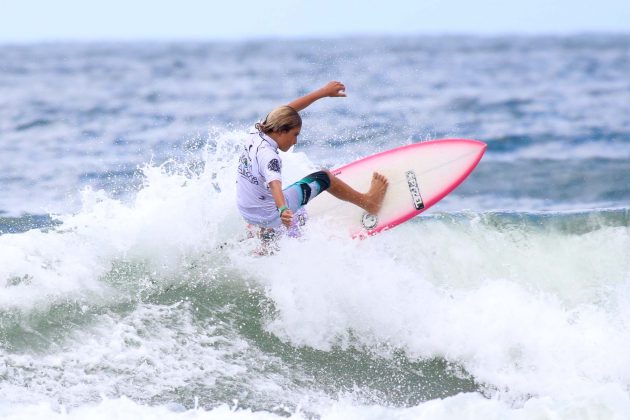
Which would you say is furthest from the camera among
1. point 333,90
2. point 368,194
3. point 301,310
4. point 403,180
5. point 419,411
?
point 403,180

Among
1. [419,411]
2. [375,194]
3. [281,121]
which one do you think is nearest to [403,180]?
[375,194]

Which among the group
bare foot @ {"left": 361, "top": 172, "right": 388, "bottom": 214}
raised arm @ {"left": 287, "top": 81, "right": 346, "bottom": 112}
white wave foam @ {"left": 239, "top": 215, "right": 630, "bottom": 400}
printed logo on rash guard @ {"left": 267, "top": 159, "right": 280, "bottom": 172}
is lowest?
white wave foam @ {"left": 239, "top": 215, "right": 630, "bottom": 400}

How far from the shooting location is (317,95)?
7465 mm

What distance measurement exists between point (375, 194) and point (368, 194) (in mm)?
86

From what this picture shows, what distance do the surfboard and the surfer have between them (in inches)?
12.9

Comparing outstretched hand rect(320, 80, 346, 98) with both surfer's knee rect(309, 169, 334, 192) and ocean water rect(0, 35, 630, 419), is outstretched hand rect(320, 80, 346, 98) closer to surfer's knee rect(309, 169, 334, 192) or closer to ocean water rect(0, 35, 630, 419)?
surfer's knee rect(309, 169, 334, 192)

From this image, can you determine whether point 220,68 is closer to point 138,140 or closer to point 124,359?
point 138,140

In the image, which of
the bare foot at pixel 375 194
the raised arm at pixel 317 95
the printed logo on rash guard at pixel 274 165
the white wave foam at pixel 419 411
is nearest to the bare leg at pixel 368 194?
the bare foot at pixel 375 194

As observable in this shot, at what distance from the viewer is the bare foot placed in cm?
828

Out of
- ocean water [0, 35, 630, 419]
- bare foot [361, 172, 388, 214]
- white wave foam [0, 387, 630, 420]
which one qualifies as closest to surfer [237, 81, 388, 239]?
bare foot [361, 172, 388, 214]

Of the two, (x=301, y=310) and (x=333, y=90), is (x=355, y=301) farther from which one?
(x=333, y=90)

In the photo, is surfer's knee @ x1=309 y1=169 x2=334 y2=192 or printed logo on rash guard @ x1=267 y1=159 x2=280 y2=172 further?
surfer's knee @ x1=309 y1=169 x2=334 y2=192

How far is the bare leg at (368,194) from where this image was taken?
773cm

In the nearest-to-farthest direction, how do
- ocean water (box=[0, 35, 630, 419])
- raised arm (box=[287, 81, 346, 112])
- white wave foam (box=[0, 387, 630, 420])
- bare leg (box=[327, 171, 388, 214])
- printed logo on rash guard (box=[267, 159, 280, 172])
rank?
white wave foam (box=[0, 387, 630, 420])
ocean water (box=[0, 35, 630, 419])
printed logo on rash guard (box=[267, 159, 280, 172])
raised arm (box=[287, 81, 346, 112])
bare leg (box=[327, 171, 388, 214])
